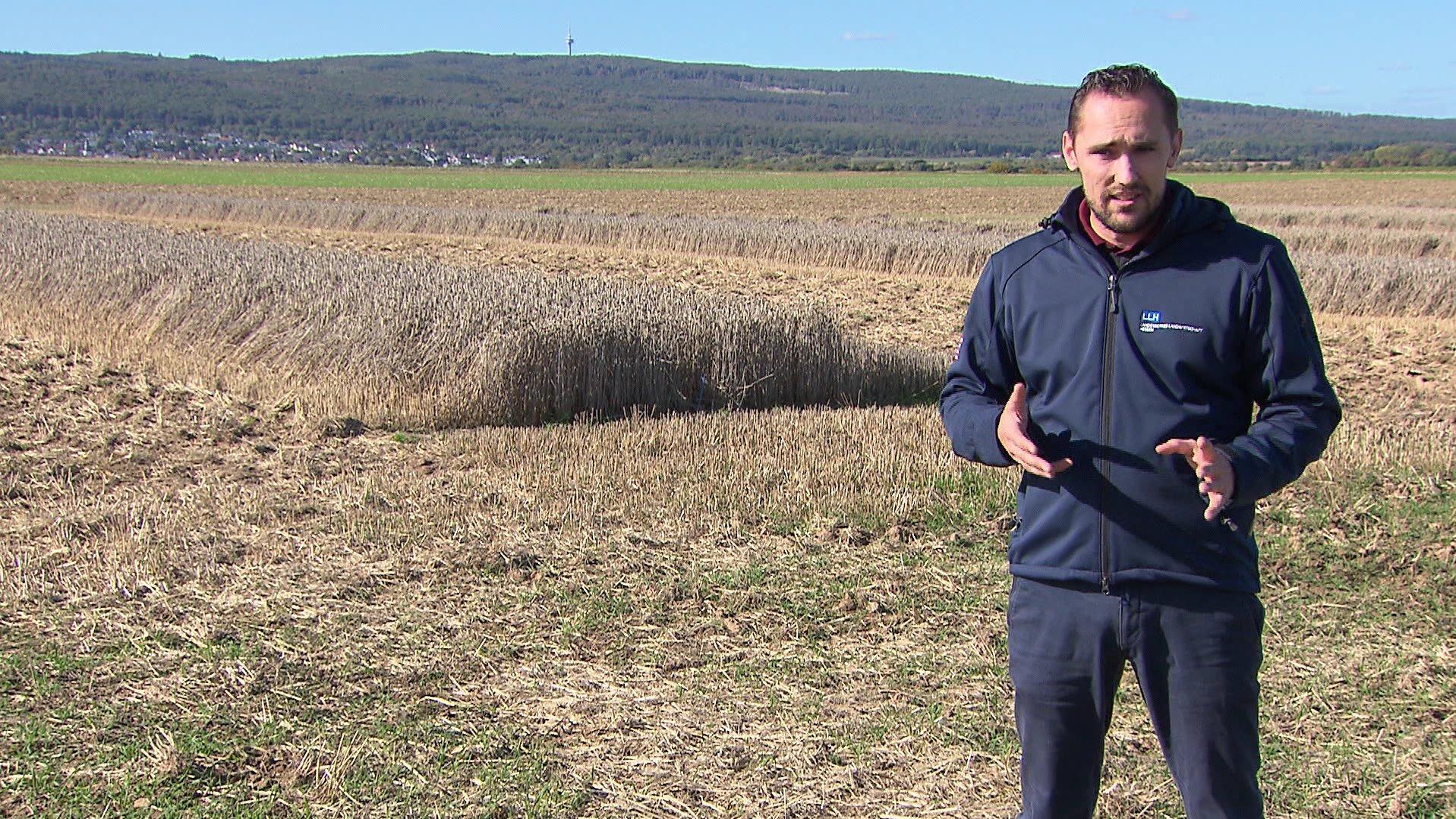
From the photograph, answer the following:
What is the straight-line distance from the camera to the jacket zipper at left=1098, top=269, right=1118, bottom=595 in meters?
2.78

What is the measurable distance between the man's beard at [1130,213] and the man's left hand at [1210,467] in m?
0.46

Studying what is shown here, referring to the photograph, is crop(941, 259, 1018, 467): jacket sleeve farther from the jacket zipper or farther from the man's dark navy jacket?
the jacket zipper

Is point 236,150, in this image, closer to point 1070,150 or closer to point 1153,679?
point 1070,150

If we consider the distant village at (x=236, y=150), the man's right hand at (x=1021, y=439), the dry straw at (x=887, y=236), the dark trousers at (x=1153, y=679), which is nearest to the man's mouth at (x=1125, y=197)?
the man's right hand at (x=1021, y=439)

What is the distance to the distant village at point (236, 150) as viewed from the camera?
12662cm

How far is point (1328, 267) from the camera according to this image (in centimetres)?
1859

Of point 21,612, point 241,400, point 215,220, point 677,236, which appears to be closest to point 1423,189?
point 677,236

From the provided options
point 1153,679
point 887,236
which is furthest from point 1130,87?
point 887,236

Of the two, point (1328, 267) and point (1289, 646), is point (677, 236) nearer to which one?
point (1328, 267)

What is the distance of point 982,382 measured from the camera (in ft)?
10.0

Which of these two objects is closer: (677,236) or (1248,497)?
(1248,497)

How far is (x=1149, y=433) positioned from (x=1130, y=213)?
45 cm

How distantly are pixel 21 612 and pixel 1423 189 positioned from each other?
5649cm

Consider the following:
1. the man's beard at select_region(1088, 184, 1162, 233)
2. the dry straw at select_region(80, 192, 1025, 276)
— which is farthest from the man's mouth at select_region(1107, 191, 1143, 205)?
the dry straw at select_region(80, 192, 1025, 276)
